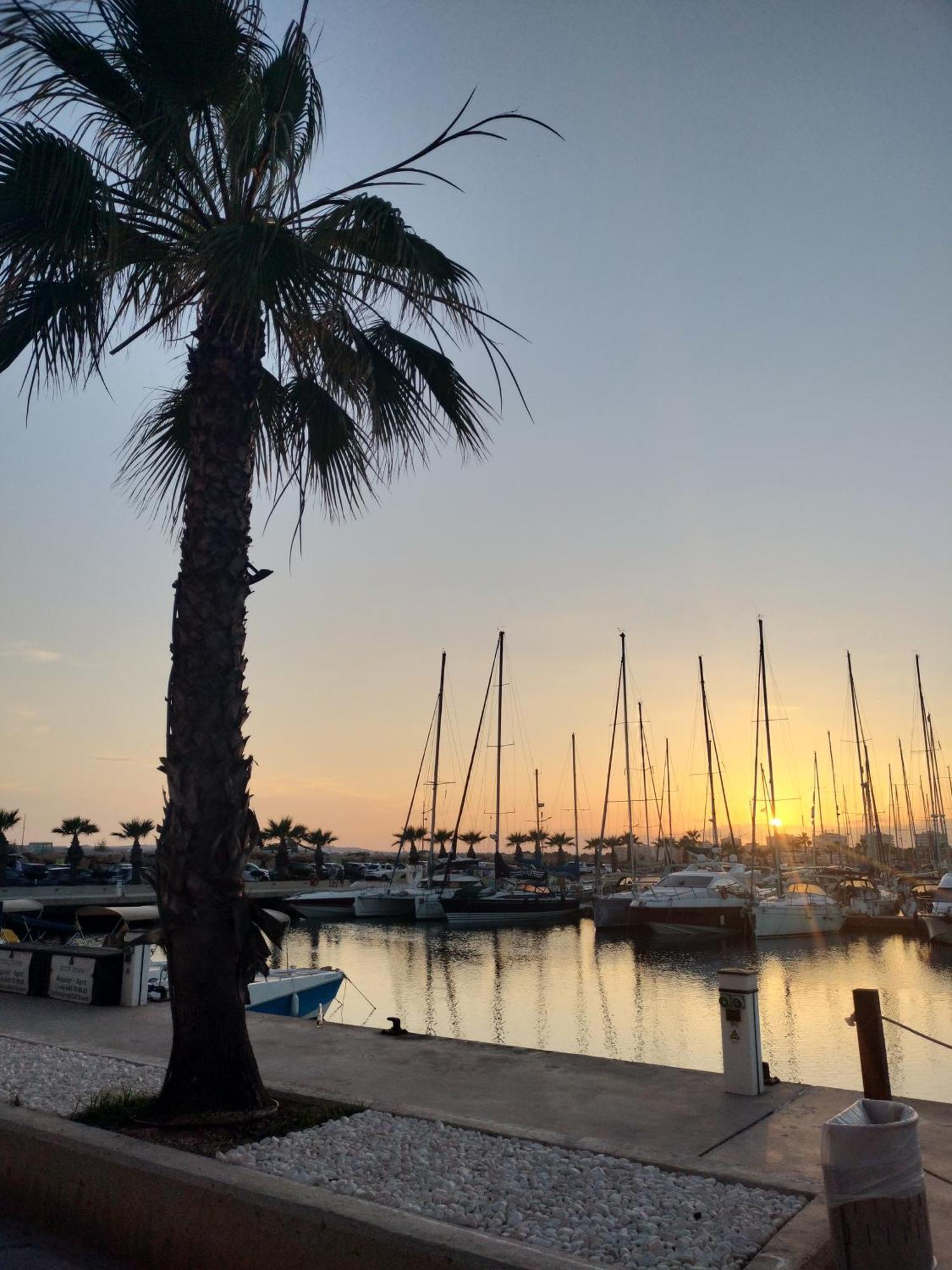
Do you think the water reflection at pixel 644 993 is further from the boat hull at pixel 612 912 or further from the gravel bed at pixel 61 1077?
the gravel bed at pixel 61 1077

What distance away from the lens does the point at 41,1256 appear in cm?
514

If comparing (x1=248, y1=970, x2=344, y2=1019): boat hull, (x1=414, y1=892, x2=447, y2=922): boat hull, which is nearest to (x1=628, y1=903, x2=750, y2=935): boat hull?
(x1=414, y1=892, x2=447, y2=922): boat hull

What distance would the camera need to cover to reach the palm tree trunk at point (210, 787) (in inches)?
264

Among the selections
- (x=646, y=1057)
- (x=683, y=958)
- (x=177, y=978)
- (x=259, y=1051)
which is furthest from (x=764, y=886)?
(x=177, y=978)

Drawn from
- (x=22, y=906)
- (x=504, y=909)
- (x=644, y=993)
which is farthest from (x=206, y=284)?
(x=504, y=909)

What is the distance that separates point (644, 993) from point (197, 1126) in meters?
23.2

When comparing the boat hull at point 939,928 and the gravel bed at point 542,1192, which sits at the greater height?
the gravel bed at point 542,1192

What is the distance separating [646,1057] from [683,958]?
53.6 feet

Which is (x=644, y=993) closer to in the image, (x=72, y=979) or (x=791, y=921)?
(x=791, y=921)

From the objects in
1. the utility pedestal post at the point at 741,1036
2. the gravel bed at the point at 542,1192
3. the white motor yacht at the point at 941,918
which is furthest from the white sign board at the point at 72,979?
the white motor yacht at the point at 941,918

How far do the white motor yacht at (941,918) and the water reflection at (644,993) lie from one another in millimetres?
621

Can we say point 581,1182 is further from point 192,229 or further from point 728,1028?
point 192,229

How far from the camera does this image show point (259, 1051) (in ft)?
32.4

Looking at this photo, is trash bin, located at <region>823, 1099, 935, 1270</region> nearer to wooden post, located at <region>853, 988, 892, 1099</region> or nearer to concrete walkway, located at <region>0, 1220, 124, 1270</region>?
wooden post, located at <region>853, 988, 892, 1099</region>
